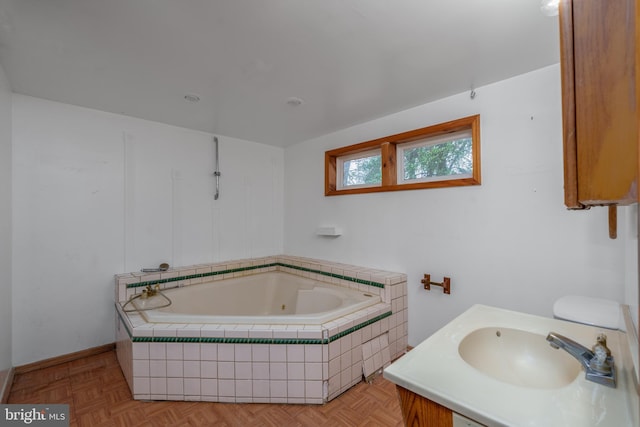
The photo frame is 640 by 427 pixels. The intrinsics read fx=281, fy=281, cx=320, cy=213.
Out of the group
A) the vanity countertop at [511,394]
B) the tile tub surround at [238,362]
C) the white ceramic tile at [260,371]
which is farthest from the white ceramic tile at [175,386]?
the vanity countertop at [511,394]

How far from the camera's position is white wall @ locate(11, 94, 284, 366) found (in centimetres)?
216

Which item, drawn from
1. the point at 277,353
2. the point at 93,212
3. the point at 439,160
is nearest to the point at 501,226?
the point at 439,160

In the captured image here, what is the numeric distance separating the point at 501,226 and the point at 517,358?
0.99 m

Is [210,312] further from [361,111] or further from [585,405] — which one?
[585,405]

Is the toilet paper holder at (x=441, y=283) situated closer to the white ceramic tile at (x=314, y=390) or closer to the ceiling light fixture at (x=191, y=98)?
the white ceramic tile at (x=314, y=390)

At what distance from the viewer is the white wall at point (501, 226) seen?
1.62m

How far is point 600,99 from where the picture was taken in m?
0.50

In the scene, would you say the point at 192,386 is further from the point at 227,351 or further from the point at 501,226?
the point at 501,226

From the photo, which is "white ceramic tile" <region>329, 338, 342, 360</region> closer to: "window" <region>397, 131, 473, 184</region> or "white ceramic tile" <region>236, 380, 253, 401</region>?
"white ceramic tile" <region>236, 380, 253, 401</region>

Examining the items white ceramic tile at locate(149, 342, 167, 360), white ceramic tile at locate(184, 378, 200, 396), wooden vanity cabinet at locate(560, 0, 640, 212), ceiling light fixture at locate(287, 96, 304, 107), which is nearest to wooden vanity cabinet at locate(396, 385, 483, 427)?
wooden vanity cabinet at locate(560, 0, 640, 212)

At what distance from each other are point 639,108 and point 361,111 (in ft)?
7.35

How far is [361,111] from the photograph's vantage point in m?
2.49
